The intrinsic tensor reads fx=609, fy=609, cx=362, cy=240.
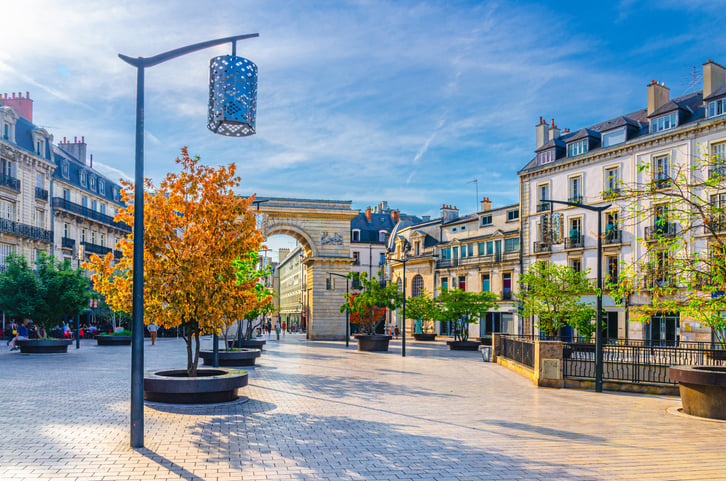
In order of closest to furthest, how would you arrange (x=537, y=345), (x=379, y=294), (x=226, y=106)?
(x=226, y=106)
(x=537, y=345)
(x=379, y=294)

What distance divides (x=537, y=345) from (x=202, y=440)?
10.9 meters

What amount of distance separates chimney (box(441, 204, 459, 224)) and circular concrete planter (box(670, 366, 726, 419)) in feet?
162

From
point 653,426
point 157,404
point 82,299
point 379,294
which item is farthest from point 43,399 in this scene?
point 379,294

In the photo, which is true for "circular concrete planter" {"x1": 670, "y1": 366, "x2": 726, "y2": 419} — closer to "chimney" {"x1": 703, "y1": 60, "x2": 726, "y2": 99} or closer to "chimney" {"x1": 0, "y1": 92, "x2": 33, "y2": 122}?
"chimney" {"x1": 703, "y1": 60, "x2": 726, "y2": 99}

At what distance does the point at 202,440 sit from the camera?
363 inches

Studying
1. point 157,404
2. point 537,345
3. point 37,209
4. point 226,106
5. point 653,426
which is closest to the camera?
point 226,106

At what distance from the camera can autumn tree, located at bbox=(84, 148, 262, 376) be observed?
41.5 ft

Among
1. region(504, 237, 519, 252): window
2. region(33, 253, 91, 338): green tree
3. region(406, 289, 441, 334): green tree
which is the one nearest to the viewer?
region(33, 253, 91, 338): green tree

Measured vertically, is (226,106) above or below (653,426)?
above

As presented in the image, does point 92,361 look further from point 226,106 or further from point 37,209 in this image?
point 37,209

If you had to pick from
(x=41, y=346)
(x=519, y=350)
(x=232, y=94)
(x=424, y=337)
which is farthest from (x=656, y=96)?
(x=41, y=346)

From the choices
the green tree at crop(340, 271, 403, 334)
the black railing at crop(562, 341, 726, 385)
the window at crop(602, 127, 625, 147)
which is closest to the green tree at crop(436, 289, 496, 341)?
the green tree at crop(340, 271, 403, 334)

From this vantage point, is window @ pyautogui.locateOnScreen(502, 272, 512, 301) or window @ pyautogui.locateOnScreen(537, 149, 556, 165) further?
window @ pyautogui.locateOnScreen(502, 272, 512, 301)

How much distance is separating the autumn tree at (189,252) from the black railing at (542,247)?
3549cm
